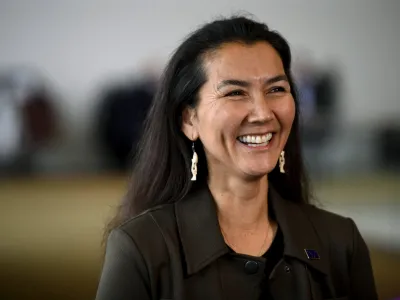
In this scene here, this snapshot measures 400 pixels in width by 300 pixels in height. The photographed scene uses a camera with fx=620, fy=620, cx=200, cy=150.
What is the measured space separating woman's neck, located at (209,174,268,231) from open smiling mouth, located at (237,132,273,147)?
11 cm

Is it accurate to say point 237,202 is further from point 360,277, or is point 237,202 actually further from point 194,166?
point 360,277

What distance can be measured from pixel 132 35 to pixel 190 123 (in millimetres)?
4750

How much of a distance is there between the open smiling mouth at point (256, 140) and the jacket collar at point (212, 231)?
0.17m

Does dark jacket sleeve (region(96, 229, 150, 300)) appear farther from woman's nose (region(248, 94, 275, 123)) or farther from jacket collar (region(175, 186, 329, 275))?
woman's nose (region(248, 94, 275, 123))

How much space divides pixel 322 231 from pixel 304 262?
0.37 feet

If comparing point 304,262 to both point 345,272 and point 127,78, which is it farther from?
point 127,78

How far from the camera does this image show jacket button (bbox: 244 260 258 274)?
1.25 m

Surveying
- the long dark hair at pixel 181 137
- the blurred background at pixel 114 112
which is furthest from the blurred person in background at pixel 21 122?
the long dark hair at pixel 181 137

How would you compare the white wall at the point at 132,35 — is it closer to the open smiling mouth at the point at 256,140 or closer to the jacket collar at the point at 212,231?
the jacket collar at the point at 212,231

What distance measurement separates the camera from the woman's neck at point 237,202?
1.31 m

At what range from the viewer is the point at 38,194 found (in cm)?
417

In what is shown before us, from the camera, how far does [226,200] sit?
4.36 feet

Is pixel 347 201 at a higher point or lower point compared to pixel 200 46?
lower

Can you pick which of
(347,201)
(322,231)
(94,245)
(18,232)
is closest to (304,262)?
(322,231)
